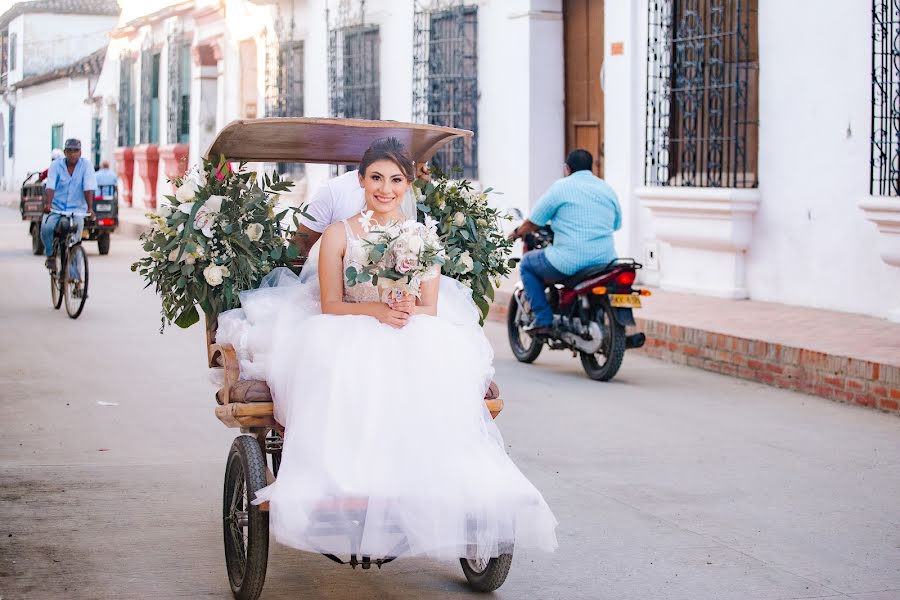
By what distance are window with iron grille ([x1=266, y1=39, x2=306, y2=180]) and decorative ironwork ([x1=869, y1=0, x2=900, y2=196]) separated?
52.7 feet

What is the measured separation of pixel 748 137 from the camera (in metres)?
14.3

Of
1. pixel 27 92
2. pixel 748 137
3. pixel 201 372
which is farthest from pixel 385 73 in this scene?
pixel 27 92

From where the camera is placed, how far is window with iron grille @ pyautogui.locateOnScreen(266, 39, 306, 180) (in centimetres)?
2738

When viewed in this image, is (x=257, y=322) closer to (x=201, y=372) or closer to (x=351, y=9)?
(x=201, y=372)

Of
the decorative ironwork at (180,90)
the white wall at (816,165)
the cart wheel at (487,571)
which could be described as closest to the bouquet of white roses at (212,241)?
the cart wheel at (487,571)

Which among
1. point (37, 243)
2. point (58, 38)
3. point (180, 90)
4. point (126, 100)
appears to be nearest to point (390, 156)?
point (37, 243)

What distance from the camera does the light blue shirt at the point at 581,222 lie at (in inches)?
426

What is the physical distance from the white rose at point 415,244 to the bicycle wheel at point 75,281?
966 cm

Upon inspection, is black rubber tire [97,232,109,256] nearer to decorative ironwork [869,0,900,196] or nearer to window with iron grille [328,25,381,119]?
window with iron grille [328,25,381,119]

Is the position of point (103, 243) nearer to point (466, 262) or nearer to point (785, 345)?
point (785, 345)

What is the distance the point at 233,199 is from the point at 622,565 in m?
2.21

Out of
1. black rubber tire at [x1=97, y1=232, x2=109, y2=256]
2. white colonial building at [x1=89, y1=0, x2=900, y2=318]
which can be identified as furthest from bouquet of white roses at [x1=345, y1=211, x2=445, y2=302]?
black rubber tire at [x1=97, y1=232, x2=109, y2=256]

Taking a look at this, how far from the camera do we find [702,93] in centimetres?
1466

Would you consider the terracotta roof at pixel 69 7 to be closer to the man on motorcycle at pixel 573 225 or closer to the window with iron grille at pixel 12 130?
the window with iron grille at pixel 12 130
